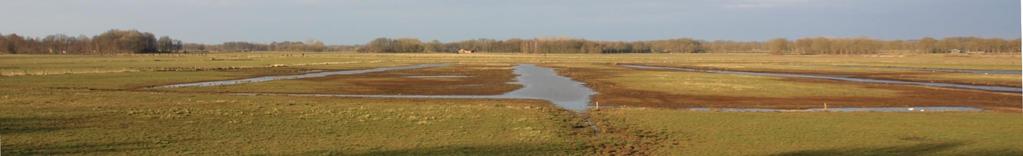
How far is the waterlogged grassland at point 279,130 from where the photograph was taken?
14172mm

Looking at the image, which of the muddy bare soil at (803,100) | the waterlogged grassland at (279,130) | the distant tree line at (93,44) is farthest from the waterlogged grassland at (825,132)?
the distant tree line at (93,44)

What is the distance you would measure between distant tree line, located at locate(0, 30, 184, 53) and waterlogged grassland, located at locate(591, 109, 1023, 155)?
158 m

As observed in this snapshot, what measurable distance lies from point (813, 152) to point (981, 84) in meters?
36.2

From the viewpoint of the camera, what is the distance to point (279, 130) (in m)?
17.0

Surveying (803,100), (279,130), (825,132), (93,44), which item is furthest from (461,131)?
(93,44)

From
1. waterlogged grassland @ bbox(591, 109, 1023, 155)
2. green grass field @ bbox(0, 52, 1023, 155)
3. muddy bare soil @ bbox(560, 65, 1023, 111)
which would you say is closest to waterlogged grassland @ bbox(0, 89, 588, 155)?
green grass field @ bbox(0, 52, 1023, 155)

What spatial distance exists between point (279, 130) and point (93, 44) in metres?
175

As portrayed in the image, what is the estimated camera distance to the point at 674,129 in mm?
18359

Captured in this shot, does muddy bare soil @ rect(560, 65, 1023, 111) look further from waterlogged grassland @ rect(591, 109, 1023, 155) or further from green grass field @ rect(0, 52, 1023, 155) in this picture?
waterlogged grassland @ rect(591, 109, 1023, 155)

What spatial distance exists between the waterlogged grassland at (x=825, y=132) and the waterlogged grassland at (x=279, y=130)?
211cm

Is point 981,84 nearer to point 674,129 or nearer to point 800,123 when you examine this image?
point 800,123

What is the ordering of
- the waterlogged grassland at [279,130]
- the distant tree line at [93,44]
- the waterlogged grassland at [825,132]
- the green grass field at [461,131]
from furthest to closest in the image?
the distant tree line at [93,44] < the waterlogged grassland at [825,132] < the green grass field at [461,131] < the waterlogged grassland at [279,130]

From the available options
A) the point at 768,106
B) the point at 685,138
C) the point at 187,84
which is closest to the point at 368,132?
the point at 685,138

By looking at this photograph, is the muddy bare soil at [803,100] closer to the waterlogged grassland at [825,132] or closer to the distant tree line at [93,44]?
the waterlogged grassland at [825,132]
